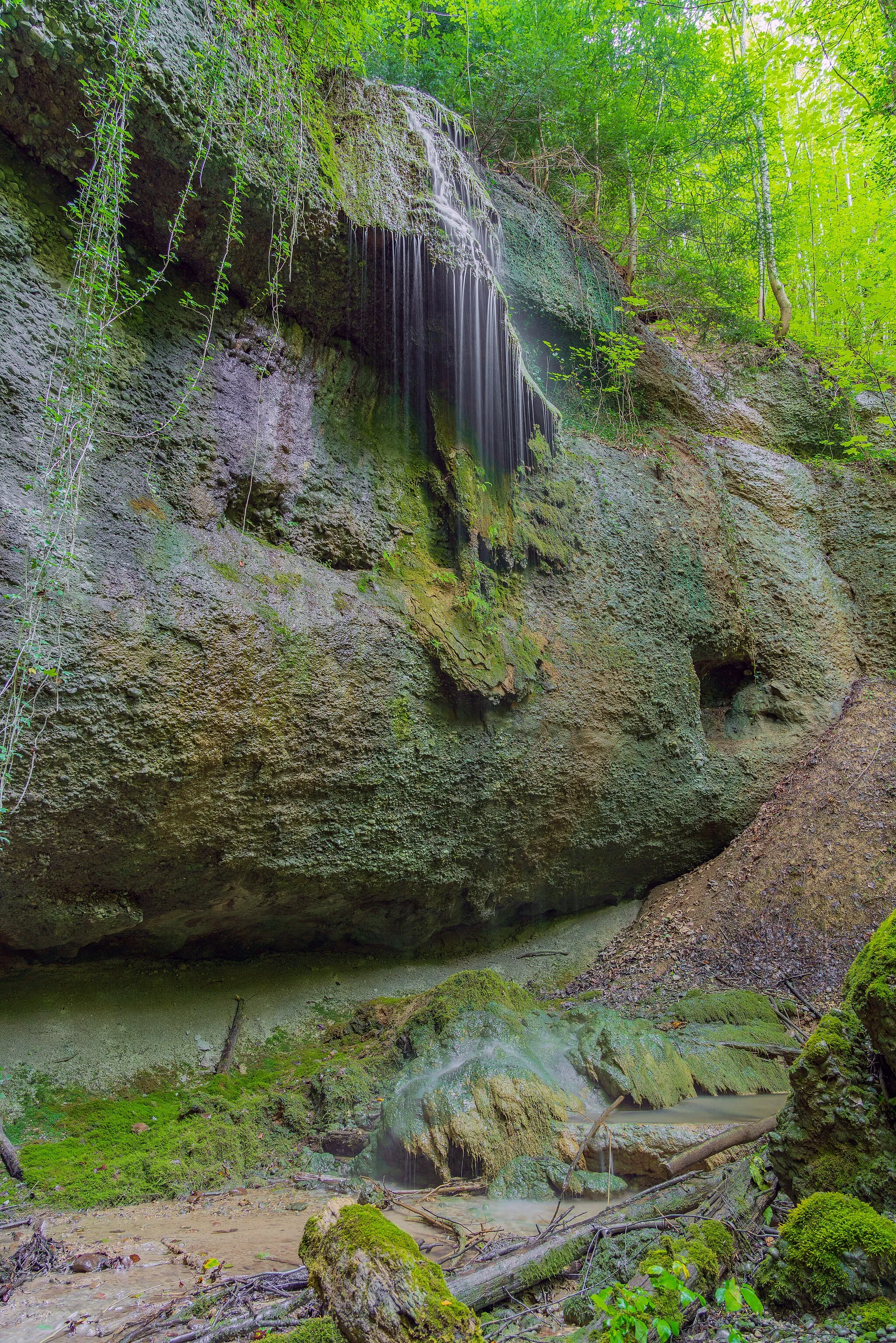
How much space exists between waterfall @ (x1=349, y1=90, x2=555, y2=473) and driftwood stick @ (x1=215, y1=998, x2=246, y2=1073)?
566 centimetres

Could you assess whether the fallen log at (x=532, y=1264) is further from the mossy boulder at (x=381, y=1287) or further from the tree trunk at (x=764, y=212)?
the tree trunk at (x=764, y=212)

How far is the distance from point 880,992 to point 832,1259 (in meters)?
0.82

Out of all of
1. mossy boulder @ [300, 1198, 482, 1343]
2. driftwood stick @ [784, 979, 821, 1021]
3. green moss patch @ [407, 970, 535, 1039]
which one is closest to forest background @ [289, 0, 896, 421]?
driftwood stick @ [784, 979, 821, 1021]

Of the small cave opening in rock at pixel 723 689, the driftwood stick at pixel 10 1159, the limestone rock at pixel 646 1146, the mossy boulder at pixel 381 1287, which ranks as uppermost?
the small cave opening in rock at pixel 723 689

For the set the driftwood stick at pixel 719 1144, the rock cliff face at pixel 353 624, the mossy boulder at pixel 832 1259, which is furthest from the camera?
the rock cliff face at pixel 353 624

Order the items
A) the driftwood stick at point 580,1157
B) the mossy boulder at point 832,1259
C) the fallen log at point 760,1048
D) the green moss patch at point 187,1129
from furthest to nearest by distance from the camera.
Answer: the fallen log at point 760,1048
the green moss patch at point 187,1129
the driftwood stick at point 580,1157
the mossy boulder at point 832,1259

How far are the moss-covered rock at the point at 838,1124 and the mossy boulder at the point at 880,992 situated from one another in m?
0.06

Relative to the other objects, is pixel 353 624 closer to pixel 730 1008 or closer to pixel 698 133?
pixel 730 1008

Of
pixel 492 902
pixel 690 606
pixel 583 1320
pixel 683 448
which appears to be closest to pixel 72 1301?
pixel 583 1320

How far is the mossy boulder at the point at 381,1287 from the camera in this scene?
1793mm

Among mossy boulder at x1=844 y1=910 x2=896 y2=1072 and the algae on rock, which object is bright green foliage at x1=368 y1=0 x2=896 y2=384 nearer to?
the algae on rock

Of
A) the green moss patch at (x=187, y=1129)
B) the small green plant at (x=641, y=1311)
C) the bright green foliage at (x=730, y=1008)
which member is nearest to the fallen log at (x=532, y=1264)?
the small green plant at (x=641, y=1311)

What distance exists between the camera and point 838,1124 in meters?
2.45

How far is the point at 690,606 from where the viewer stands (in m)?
8.24
